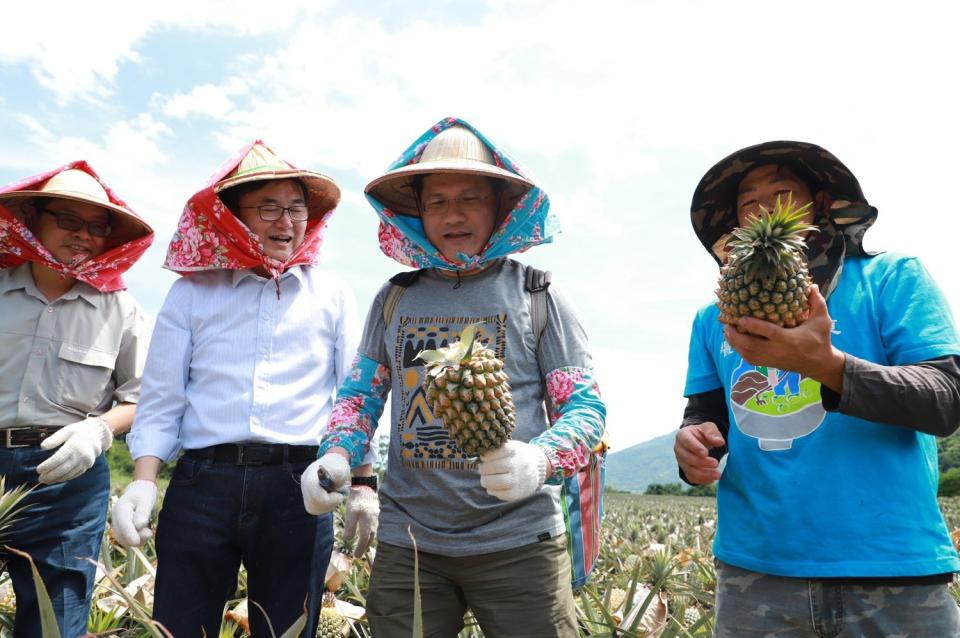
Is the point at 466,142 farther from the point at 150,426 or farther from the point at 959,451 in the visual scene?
the point at 959,451

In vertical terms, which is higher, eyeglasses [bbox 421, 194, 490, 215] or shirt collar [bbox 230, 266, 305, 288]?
eyeglasses [bbox 421, 194, 490, 215]

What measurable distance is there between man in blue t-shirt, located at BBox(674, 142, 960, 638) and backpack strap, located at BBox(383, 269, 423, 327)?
4.22 feet

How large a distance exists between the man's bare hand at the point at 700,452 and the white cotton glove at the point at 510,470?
785 mm

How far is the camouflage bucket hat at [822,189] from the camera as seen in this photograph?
104 inches

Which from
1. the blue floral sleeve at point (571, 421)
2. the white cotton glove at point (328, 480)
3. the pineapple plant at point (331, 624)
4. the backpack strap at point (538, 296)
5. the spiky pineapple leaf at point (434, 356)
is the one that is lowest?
the pineapple plant at point (331, 624)

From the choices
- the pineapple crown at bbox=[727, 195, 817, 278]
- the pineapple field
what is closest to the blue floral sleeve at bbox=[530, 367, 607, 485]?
the pineapple crown at bbox=[727, 195, 817, 278]

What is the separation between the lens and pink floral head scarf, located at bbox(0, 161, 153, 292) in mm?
4133

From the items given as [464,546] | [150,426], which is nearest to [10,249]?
[150,426]

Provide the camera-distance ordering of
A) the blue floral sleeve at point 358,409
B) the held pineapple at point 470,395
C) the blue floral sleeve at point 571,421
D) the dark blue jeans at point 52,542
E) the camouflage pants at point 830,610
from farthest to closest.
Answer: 1. the dark blue jeans at point 52,542
2. the blue floral sleeve at point 358,409
3. the blue floral sleeve at point 571,421
4. the camouflage pants at point 830,610
5. the held pineapple at point 470,395

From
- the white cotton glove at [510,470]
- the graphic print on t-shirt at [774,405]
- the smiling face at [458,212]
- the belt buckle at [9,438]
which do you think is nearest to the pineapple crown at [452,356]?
the white cotton glove at [510,470]

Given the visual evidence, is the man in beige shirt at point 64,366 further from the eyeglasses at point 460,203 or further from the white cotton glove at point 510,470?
the white cotton glove at point 510,470

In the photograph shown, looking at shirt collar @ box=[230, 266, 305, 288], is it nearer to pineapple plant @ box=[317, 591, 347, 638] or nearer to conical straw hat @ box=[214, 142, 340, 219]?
conical straw hat @ box=[214, 142, 340, 219]

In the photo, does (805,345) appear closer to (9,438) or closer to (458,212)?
(458,212)

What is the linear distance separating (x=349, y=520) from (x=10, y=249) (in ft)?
9.41
